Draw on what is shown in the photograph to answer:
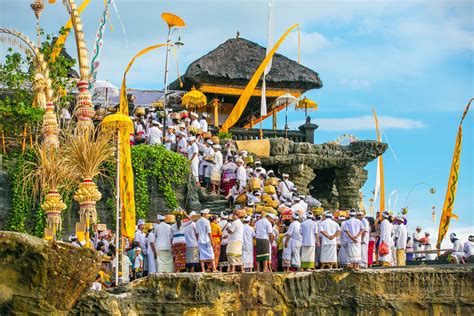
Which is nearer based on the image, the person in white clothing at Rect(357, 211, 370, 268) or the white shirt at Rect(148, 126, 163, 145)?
the person in white clothing at Rect(357, 211, 370, 268)

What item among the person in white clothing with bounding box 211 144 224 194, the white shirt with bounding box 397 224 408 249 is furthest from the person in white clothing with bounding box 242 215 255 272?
the person in white clothing with bounding box 211 144 224 194

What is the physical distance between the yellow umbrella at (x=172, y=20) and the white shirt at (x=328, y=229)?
705 cm

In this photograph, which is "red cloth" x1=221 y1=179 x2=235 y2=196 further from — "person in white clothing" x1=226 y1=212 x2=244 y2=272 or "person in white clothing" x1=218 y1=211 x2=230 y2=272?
"person in white clothing" x1=226 y1=212 x2=244 y2=272

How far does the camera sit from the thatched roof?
30312 millimetres

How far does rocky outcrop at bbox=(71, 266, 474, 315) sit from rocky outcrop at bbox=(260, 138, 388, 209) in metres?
10.7

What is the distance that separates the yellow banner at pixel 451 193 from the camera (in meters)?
23.6

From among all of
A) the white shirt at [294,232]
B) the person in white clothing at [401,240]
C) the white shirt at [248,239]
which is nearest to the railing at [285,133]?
the person in white clothing at [401,240]

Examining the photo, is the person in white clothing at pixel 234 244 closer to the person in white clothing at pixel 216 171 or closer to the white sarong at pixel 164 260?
the white sarong at pixel 164 260

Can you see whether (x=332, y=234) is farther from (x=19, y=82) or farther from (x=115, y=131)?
(x=19, y=82)

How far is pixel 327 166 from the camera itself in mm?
29938

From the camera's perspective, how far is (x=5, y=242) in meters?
12.3

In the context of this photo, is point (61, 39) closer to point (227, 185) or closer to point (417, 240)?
point (227, 185)

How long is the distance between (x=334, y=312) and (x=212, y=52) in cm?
1517

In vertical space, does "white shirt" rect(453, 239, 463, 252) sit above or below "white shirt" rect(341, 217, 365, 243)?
below
